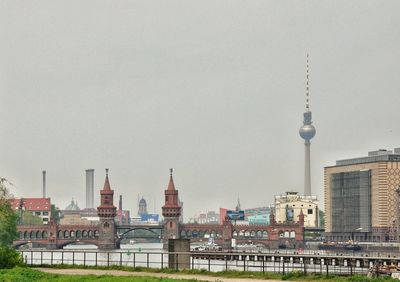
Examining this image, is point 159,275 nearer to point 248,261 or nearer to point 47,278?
point 47,278

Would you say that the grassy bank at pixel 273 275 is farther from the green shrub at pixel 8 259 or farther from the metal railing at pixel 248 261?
the green shrub at pixel 8 259

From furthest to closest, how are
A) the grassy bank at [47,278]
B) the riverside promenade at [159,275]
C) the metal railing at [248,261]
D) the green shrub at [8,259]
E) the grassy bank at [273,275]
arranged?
1. the metal railing at [248,261]
2. the green shrub at [8,259]
3. the riverside promenade at [159,275]
4. the grassy bank at [273,275]
5. the grassy bank at [47,278]

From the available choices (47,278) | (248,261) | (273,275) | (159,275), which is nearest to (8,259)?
(47,278)

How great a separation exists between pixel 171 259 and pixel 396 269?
24977mm

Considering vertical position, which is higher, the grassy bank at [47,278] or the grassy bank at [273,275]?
the grassy bank at [47,278]

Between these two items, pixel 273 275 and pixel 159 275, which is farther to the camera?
pixel 273 275

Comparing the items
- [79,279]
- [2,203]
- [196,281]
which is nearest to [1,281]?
[79,279]

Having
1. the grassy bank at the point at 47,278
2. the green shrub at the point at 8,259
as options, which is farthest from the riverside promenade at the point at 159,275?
the grassy bank at the point at 47,278

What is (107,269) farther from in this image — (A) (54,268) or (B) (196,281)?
(B) (196,281)

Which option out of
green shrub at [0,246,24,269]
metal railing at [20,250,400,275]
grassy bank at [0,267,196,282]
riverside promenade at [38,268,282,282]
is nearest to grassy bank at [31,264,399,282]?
metal railing at [20,250,400,275]

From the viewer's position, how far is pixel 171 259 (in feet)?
214

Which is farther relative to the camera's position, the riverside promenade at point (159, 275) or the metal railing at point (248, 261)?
the metal railing at point (248, 261)

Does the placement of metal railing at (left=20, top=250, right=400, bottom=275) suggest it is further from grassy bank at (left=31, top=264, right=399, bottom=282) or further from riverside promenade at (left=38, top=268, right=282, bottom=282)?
riverside promenade at (left=38, top=268, right=282, bottom=282)

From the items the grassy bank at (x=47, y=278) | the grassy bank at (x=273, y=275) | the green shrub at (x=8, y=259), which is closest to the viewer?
the grassy bank at (x=47, y=278)
